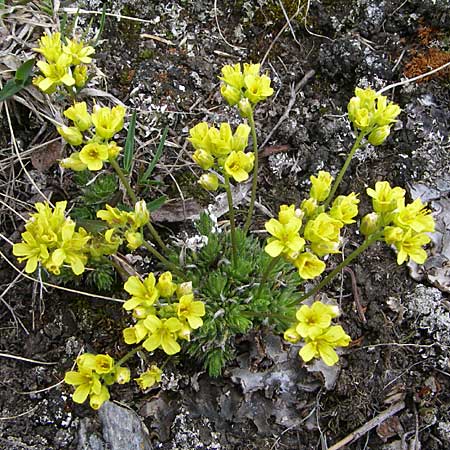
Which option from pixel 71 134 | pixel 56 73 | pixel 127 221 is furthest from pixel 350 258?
pixel 56 73

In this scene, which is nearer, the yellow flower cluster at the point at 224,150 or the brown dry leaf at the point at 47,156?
the yellow flower cluster at the point at 224,150

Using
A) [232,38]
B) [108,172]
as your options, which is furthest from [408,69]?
[108,172]

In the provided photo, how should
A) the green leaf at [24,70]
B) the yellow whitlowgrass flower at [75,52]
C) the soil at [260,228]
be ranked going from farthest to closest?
the green leaf at [24,70]
the soil at [260,228]
the yellow whitlowgrass flower at [75,52]

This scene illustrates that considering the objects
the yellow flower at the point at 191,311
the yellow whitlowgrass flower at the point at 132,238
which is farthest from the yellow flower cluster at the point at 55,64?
the yellow flower at the point at 191,311

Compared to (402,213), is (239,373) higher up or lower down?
lower down

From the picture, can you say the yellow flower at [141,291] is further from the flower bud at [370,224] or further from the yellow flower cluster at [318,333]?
the flower bud at [370,224]

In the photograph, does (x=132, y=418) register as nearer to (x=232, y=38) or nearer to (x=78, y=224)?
(x=78, y=224)

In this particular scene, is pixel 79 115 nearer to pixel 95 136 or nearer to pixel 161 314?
pixel 95 136
